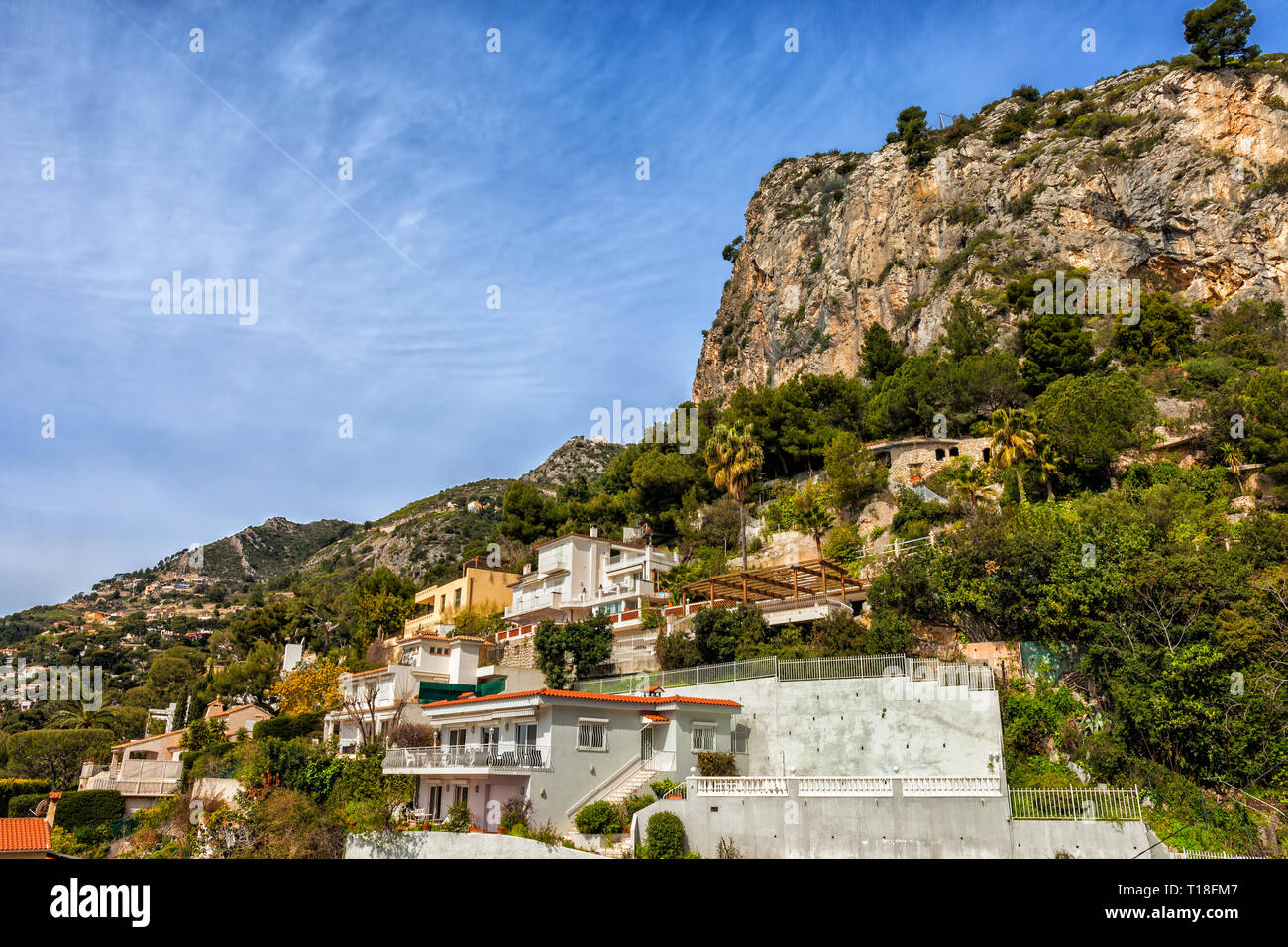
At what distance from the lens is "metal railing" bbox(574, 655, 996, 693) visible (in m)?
25.3

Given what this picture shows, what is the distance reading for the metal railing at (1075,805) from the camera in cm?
2069

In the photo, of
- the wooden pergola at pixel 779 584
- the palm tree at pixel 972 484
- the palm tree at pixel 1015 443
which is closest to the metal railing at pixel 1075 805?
the wooden pergola at pixel 779 584

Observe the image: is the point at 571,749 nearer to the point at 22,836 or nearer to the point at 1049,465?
the point at 22,836

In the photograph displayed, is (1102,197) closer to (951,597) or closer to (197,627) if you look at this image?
(951,597)

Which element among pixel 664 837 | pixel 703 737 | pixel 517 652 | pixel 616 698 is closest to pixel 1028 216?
pixel 517 652

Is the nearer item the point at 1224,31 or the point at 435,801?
the point at 435,801

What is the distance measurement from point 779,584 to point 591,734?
1348cm

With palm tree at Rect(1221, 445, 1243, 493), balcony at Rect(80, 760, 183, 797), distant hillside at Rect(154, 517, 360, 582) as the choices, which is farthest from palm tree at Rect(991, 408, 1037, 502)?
distant hillside at Rect(154, 517, 360, 582)

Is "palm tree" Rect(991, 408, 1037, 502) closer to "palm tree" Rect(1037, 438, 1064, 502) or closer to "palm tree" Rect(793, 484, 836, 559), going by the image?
"palm tree" Rect(1037, 438, 1064, 502)

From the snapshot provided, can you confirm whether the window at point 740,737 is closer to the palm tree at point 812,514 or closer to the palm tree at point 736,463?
the palm tree at point 736,463

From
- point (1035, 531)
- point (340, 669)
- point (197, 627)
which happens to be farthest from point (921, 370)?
point (197, 627)

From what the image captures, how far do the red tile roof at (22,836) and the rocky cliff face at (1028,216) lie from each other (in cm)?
6489

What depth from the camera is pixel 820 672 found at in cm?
2786
